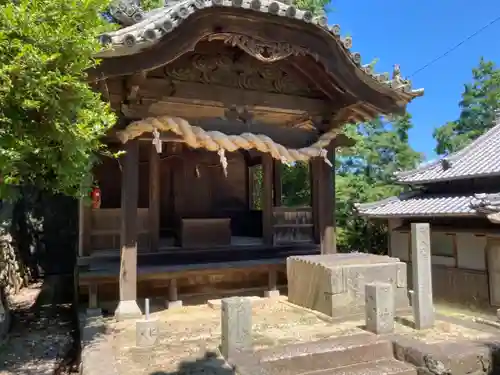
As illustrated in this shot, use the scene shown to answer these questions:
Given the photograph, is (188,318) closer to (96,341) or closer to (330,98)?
(96,341)

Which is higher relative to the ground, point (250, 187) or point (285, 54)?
point (285, 54)

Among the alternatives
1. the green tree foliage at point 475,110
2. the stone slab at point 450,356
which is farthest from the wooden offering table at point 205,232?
the green tree foliage at point 475,110

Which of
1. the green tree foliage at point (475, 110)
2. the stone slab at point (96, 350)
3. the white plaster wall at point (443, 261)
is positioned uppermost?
the green tree foliage at point (475, 110)

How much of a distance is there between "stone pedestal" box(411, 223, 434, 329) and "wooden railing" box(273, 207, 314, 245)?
4481 mm

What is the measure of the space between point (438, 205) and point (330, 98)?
485cm

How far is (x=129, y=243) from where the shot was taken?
6.89 metres

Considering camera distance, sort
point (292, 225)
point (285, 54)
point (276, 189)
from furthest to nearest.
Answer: point (276, 189), point (292, 225), point (285, 54)

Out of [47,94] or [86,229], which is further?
[86,229]

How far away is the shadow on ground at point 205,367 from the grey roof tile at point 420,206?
23.6ft

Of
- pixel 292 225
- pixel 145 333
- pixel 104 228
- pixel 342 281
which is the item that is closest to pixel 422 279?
pixel 342 281

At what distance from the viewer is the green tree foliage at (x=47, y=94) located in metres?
3.86

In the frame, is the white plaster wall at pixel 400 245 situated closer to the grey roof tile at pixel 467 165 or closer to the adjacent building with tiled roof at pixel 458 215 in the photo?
the adjacent building with tiled roof at pixel 458 215

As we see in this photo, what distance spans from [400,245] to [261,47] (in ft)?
26.8

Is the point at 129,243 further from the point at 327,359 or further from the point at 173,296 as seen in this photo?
the point at 327,359
